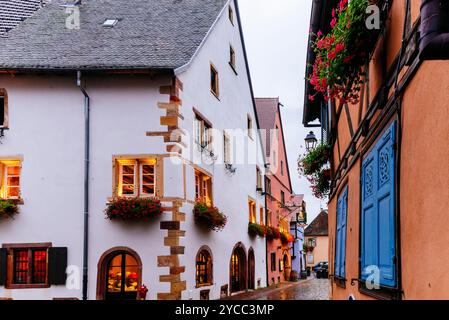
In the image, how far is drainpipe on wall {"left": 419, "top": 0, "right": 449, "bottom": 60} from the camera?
2.33 meters

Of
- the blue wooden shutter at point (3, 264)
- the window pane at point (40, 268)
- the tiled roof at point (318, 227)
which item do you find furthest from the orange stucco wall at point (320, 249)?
the blue wooden shutter at point (3, 264)

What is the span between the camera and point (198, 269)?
15703 mm

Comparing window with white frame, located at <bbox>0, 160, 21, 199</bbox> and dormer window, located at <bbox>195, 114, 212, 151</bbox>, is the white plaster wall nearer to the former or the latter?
dormer window, located at <bbox>195, 114, 212, 151</bbox>

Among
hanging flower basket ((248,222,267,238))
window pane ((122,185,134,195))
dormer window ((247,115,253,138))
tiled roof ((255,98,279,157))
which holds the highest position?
Answer: tiled roof ((255,98,279,157))

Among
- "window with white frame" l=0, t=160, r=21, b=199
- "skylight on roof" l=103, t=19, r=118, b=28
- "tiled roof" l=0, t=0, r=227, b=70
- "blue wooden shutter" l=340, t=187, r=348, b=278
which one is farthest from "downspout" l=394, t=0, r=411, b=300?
"skylight on roof" l=103, t=19, r=118, b=28

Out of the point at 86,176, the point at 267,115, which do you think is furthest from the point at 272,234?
the point at 86,176

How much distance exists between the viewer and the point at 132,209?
43.2 ft

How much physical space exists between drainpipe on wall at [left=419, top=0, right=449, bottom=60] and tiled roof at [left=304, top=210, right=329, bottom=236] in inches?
2132

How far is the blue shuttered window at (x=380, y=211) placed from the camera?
14.0 feet

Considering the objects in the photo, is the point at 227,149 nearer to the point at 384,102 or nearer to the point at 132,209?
the point at 132,209

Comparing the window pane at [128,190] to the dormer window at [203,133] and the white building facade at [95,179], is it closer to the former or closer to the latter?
the white building facade at [95,179]

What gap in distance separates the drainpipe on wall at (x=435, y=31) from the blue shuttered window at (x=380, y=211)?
189cm
